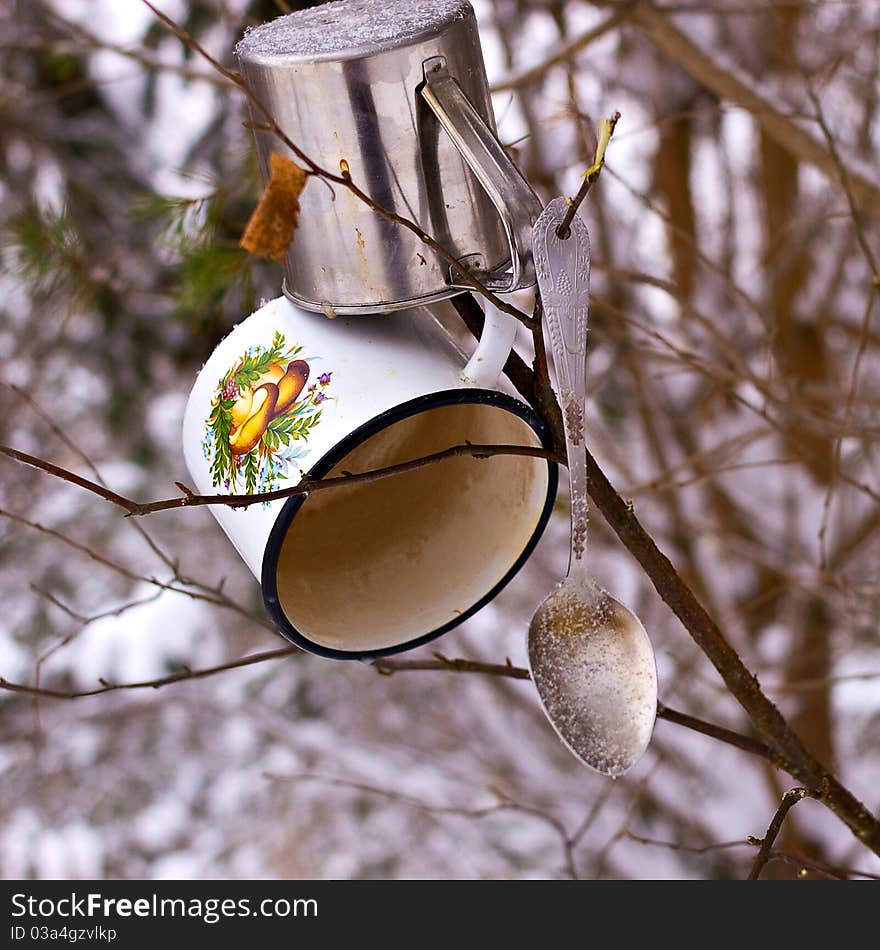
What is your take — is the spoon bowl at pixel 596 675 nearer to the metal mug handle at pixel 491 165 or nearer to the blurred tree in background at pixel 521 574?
the metal mug handle at pixel 491 165

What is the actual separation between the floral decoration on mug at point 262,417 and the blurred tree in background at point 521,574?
38.0 inches

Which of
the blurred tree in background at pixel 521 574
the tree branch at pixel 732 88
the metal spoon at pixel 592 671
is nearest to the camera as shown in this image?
the metal spoon at pixel 592 671

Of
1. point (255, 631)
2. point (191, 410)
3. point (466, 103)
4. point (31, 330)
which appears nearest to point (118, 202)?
point (31, 330)

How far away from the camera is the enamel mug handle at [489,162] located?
45cm

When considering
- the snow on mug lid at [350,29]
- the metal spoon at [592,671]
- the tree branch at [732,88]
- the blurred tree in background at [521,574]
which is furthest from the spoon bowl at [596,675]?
the blurred tree in background at [521,574]

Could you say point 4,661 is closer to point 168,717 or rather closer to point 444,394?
point 168,717

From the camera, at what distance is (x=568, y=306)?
476 millimetres

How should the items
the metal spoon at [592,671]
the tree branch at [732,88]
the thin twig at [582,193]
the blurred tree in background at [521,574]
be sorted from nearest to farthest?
the thin twig at [582,193] → the metal spoon at [592,671] → the tree branch at [732,88] → the blurred tree in background at [521,574]

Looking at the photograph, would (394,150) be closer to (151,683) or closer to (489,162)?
(489,162)

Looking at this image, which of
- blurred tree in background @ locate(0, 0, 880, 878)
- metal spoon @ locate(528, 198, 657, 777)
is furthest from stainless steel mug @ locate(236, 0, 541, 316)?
blurred tree in background @ locate(0, 0, 880, 878)

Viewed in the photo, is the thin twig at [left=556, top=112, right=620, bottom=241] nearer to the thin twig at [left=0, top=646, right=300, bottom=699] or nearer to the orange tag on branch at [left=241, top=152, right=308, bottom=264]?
the orange tag on branch at [left=241, top=152, right=308, bottom=264]

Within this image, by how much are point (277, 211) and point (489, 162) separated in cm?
10

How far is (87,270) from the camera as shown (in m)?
1.01

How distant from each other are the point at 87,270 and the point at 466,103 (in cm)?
65
